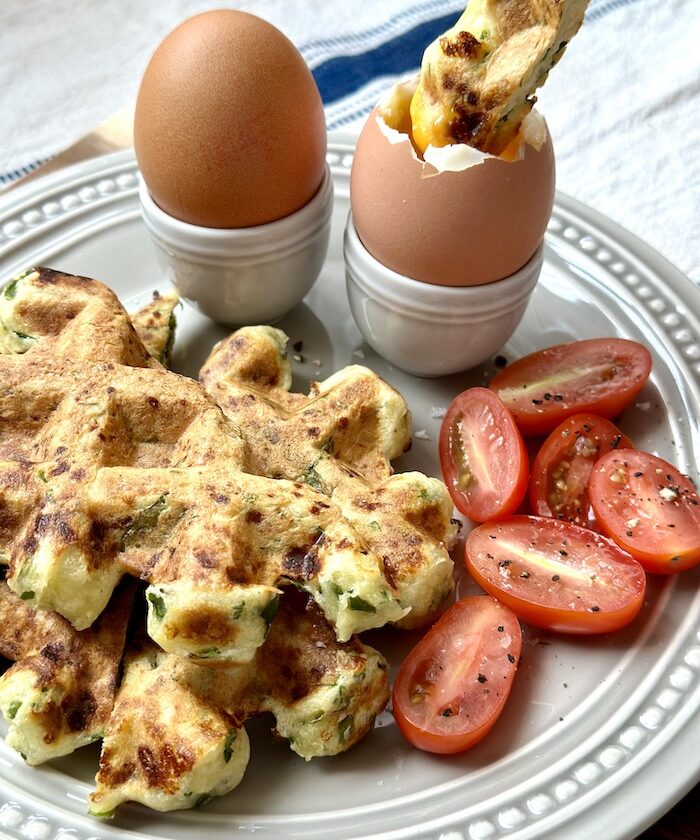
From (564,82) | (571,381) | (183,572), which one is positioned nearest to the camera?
(183,572)

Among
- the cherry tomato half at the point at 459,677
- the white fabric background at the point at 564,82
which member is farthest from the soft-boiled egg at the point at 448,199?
the white fabric background at the point at 564,82

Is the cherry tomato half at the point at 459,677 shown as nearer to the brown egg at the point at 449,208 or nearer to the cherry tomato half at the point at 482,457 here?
the cherry tomato half at the point at 482,457

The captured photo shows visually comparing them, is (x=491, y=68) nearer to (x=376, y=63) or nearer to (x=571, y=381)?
(x=571, y=381)

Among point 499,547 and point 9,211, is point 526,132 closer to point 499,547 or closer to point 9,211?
point 499,547

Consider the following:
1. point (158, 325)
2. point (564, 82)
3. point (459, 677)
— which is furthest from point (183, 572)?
point (564, 82)

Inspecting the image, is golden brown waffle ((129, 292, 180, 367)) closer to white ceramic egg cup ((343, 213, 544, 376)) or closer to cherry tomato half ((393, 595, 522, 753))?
white ceramic egg cup ((343, 213, 544, 376))

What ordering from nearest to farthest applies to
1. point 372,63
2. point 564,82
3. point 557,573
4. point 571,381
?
1. point 557,573
2. point 571,381
3. point 564,82
4. point 372,63
